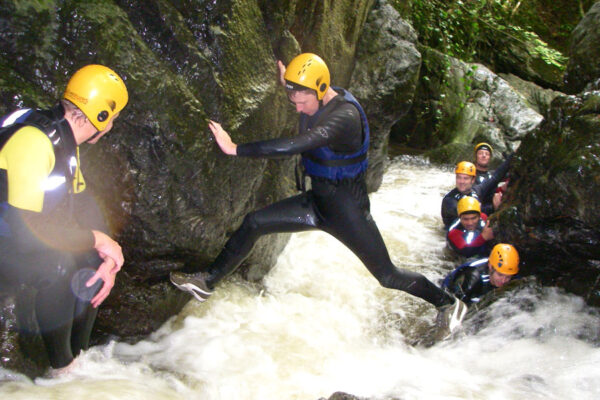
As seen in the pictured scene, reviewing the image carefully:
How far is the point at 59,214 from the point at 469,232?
→ 16.9 feet

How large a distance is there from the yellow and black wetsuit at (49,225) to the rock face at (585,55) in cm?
981

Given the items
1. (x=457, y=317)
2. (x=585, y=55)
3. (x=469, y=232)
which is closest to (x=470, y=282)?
(x=457, y=317)

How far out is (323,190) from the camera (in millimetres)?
3877

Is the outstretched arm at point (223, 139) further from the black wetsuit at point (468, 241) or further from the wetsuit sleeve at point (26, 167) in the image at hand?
the black wetsuit at point (468, 241)

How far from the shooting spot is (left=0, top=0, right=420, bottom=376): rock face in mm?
3172

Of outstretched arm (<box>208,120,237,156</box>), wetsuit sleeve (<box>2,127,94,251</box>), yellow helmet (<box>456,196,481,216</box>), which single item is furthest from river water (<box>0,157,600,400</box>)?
outstretched arm (<box>208,120,237,156</box>)

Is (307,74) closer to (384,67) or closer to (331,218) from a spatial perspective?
(331,218)

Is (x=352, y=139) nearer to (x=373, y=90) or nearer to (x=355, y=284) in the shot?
(x=355, y=284)

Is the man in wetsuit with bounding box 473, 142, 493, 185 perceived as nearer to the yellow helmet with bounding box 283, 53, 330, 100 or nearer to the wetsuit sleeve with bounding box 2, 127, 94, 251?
the yellow helmet with bounding box 283, 53, 330, 100

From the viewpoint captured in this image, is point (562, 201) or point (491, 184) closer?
point (562, 201)

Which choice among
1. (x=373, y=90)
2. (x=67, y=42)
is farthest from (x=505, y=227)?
(x=67, y=42)

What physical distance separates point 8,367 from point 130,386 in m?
0.76

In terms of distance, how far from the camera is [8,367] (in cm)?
314

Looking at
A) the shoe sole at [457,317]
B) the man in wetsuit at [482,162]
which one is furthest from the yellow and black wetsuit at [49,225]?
the man in wetsuit at [482,162]
